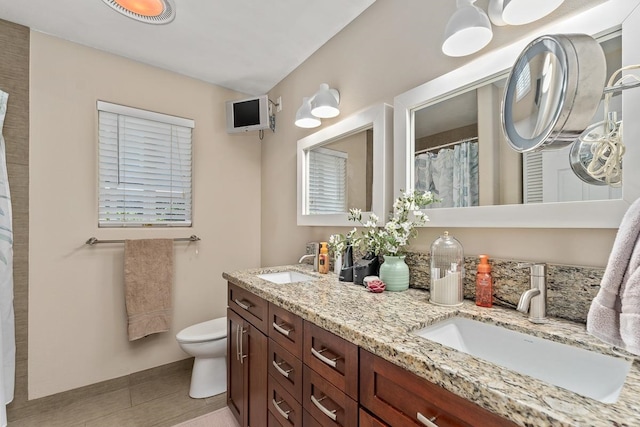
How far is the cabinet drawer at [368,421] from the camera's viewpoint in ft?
2.55

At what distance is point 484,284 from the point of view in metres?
1.06

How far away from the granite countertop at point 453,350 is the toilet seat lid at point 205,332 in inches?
32.8

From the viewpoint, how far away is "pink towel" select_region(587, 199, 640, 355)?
22.6 inches

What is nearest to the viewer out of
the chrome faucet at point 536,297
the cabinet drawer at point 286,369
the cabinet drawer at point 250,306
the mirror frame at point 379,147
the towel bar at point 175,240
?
the chrome faucet at point 536,297

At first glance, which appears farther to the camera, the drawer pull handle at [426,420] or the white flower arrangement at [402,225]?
the white flower arrangement at [402,225]

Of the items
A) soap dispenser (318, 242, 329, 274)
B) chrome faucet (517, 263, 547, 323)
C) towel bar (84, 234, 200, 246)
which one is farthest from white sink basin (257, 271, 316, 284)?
chrome faucet (517, 263, 547, 323)

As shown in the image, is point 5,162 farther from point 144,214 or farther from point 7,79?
point 144,214

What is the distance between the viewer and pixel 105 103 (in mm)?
2107

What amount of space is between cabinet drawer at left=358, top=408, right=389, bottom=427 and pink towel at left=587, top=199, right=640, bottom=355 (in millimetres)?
541

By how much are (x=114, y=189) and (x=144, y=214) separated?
261 mm

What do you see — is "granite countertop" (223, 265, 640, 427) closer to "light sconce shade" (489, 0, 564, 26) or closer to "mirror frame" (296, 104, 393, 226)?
"mirror frame" (296, 104, 393, 226)

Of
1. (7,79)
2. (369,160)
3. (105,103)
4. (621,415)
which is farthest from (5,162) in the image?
(621,415)

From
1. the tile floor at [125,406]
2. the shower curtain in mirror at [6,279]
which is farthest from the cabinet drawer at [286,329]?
the shower curtain in mirror at [6,279]

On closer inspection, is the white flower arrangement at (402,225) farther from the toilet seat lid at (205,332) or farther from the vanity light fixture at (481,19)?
the toilet seat lid at (205,332)
